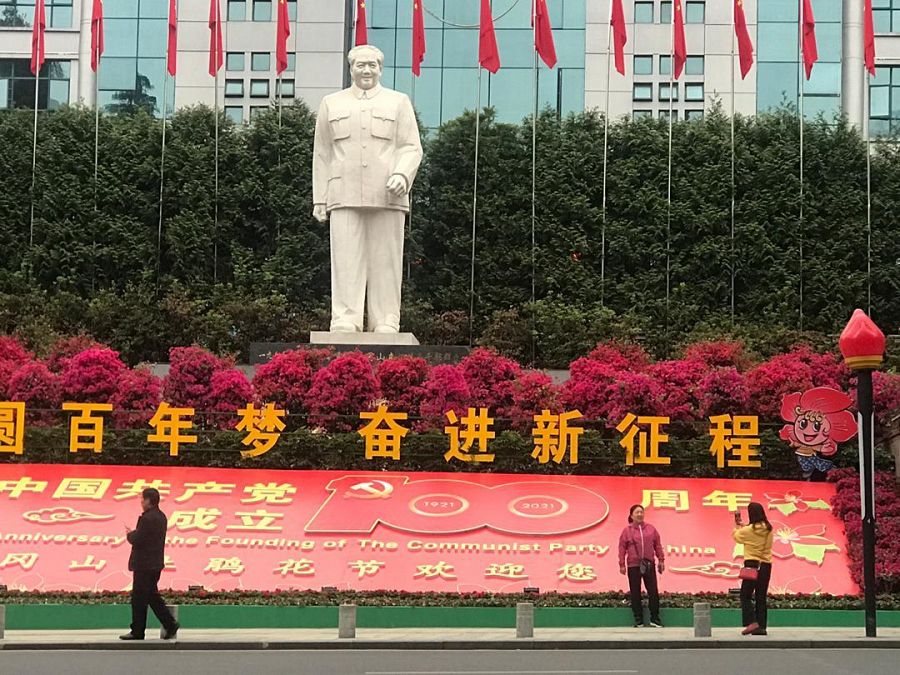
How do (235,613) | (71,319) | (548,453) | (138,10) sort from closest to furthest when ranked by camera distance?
(235,613)
(548,453)
(71,319)
(138,10)

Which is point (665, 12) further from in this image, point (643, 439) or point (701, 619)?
point (701, 619)

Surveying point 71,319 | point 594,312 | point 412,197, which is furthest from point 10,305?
point 594,312

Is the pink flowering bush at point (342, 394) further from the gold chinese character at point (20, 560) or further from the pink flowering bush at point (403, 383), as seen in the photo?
the gold chinese character at point (20, 560)

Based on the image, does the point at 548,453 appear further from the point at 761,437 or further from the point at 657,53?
the point at 657,53

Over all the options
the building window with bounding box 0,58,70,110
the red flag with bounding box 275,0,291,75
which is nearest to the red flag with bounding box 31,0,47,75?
the red flag with bounding box 275,0,291,75

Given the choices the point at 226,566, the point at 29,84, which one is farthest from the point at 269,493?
the point at 29,84

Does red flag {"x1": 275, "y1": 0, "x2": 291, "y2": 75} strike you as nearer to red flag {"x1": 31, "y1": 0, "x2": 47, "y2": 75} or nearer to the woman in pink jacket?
red flag {"x1": 31, "y1": 0, "x2": 47, "y2": 75}

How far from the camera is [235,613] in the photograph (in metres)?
9.71

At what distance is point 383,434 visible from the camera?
13.7 m

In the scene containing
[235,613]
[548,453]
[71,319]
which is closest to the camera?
[235,613]

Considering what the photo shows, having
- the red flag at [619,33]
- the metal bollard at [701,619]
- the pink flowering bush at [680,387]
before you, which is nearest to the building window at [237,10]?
the red flag at [619,33]

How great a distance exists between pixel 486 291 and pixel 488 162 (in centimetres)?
238

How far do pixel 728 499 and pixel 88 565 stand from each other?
18.9 feet

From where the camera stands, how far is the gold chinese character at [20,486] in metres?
12.6
